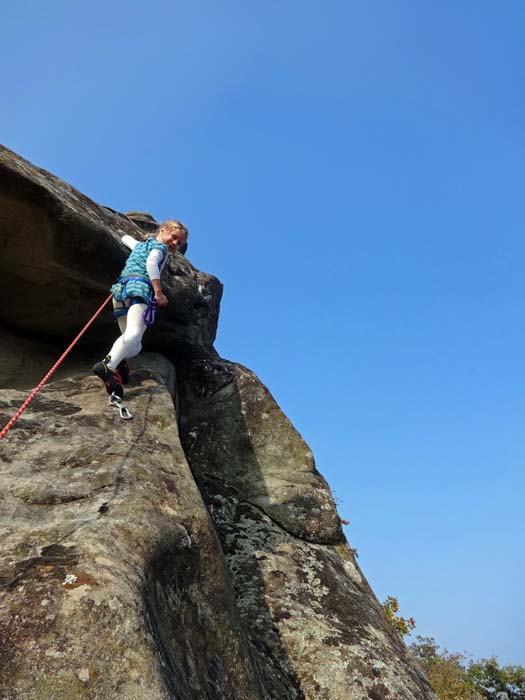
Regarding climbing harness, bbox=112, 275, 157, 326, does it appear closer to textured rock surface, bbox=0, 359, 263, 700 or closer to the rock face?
the rock face

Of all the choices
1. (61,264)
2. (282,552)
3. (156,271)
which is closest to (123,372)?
(156,271)

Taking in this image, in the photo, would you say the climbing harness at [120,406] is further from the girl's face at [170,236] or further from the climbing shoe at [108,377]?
the girl's face at [170,236]

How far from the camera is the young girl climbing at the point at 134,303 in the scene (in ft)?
25.1

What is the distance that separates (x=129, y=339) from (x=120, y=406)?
96 cm

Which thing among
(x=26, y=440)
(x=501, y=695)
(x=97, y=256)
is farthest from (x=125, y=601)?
(x=501, y=695)

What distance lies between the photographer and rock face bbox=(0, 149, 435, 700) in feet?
11.2

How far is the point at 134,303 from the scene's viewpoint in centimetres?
815

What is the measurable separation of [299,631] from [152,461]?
2820mm

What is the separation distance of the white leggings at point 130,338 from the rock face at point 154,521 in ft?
2.08

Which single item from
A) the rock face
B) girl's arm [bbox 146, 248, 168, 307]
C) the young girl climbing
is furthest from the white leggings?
the rock face

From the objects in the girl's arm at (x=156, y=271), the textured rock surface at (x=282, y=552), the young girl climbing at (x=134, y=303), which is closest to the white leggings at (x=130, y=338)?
the young girl climbing at (x=134, y=303)

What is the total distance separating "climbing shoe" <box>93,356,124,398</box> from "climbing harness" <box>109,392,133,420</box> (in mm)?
62

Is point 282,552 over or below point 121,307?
below

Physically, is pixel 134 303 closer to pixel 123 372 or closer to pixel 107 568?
pixel 123 372
